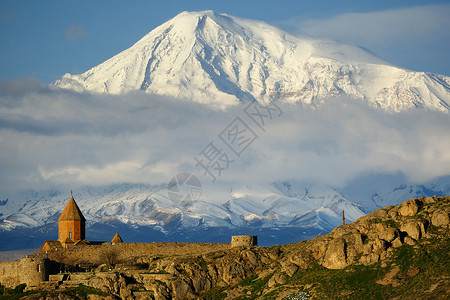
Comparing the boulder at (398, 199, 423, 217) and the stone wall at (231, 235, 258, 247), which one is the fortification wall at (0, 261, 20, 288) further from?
the boulder at (398, 199, 423, 217)

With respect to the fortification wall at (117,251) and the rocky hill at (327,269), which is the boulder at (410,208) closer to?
the rocky hill at (327,269)

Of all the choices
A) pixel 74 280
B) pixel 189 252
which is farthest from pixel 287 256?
pixel 74 280

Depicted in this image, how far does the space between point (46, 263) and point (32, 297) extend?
8245 mm

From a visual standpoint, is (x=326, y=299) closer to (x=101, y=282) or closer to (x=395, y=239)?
(x=395, y=239)

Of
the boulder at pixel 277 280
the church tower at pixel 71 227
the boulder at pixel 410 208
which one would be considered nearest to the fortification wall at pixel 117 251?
the church tower at pixel 71 227

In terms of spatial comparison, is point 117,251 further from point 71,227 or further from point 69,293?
point 69,293

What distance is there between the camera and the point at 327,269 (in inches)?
3703

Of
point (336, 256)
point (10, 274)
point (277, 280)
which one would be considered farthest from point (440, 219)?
point (10, 274)

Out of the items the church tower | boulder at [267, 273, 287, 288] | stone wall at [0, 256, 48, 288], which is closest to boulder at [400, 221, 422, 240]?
boulder at [267, 273, 287, 288]

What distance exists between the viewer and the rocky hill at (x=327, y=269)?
87562 mm

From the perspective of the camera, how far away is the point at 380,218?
97375mm

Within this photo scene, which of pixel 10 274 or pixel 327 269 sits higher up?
pixel 10 274

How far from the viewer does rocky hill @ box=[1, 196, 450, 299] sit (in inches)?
3447

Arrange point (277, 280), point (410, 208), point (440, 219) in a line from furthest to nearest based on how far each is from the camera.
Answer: point (410, 208)
point (277, 280)
point (440, 219)
